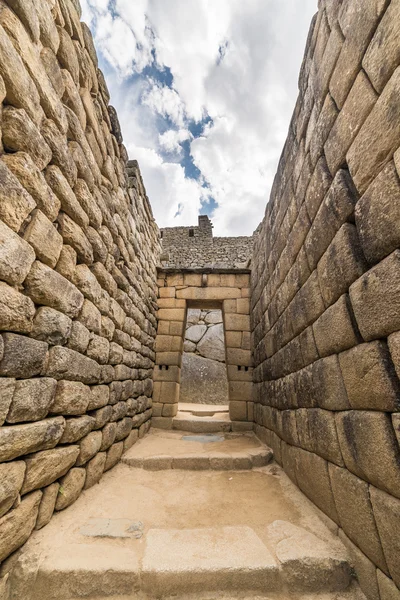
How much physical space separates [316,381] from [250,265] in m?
3.89

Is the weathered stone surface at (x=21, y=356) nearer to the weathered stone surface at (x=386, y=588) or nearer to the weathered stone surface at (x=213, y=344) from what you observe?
the weathered stone surface at (x=386, y=588)

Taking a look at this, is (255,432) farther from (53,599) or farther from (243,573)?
(53,599)

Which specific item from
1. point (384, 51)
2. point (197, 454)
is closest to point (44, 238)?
point (384, 51)

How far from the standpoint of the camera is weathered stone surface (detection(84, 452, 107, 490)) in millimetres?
2229

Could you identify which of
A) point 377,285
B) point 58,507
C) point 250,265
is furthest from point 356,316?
point 250,265

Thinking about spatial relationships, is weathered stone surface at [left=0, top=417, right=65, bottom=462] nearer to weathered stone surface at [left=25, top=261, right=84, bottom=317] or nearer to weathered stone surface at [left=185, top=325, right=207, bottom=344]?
weathered stone surface at [left=25, top=261, right=84, bottom=317]

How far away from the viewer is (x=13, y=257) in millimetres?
1324

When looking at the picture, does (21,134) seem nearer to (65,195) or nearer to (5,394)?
(65,195)

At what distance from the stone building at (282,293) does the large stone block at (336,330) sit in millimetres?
13

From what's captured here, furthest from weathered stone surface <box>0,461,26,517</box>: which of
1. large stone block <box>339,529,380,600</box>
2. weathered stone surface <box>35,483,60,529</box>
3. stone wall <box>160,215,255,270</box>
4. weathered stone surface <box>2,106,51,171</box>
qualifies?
stone wall <box>160,215,255,270</box>

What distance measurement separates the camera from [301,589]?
1.41 metres

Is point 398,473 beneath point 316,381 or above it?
beneath

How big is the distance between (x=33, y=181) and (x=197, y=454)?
3.29 metres

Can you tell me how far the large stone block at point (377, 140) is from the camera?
1.14 meters
